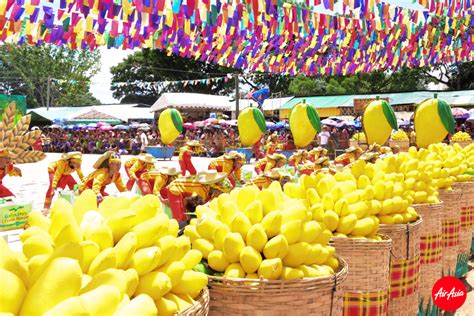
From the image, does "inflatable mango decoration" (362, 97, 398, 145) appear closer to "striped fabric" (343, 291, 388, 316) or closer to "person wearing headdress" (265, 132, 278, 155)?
"striped fabric" (343, 291, 388, 316)

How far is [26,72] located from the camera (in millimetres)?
41656

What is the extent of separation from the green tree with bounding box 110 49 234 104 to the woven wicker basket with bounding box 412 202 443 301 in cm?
3112

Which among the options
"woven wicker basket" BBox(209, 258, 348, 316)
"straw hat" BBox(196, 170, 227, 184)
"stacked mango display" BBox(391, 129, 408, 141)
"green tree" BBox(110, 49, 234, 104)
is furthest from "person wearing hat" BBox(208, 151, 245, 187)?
"green tree" BBox(110, 49, 234, 104)

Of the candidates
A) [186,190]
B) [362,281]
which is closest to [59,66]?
[186,190]

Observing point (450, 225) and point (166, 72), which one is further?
point (166, 72)

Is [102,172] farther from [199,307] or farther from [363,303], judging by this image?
[199,307]

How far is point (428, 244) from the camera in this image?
3484 millimetres

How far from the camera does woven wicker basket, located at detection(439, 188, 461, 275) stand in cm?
422

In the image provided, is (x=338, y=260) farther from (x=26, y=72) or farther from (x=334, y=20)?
(x=26, y=72)

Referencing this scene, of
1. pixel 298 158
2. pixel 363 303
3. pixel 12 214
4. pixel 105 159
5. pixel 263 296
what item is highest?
pixel 263 296

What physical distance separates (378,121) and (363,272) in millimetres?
3106

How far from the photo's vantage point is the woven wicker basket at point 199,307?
4.72ft

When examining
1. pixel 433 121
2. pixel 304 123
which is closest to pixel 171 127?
pixel 304 123

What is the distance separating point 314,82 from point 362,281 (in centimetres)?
3432
